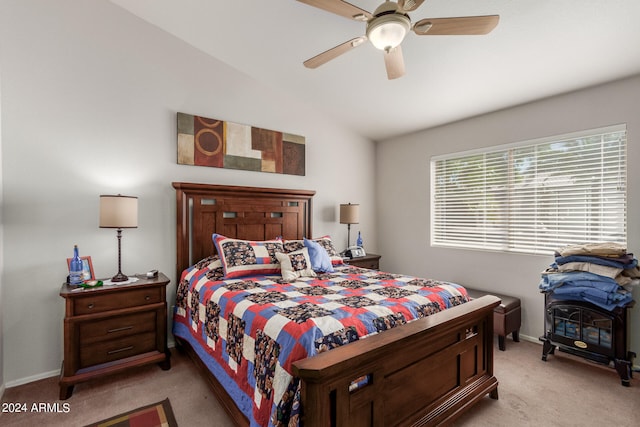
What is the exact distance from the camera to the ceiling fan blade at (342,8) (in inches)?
67.6

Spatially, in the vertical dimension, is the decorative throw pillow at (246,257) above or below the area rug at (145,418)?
above

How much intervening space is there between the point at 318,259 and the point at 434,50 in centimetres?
217

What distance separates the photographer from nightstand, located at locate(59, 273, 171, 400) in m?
2.31

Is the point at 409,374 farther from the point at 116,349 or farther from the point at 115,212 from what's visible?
the point at 115,212

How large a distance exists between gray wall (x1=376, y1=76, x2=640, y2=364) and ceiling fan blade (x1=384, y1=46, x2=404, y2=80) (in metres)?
1.97

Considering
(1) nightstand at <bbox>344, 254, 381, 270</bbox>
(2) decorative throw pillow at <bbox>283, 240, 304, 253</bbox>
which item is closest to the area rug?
(2) decorative throw pillow at <bbox>283, 240, 304, 253</bbox>

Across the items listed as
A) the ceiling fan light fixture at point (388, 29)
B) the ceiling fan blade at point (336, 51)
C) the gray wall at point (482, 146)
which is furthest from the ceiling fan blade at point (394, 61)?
the gray wall at point (482, 146)

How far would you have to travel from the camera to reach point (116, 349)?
2.50m

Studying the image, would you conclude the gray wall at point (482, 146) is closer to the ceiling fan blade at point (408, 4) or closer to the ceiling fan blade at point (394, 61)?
the ceiling fan blade at point (394, 61)

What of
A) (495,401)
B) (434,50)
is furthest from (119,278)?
(434,50)

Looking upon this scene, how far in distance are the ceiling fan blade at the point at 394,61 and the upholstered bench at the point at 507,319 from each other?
2.38 metres

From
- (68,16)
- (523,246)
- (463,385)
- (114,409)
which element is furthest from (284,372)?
(68,16)

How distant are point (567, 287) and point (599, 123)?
156 centimetres

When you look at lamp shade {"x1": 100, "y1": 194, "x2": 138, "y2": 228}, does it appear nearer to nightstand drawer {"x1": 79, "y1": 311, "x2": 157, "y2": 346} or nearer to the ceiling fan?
nightstand drawer {"x1": 79, "y1": 311, "x2": 157, "y2": 346}
